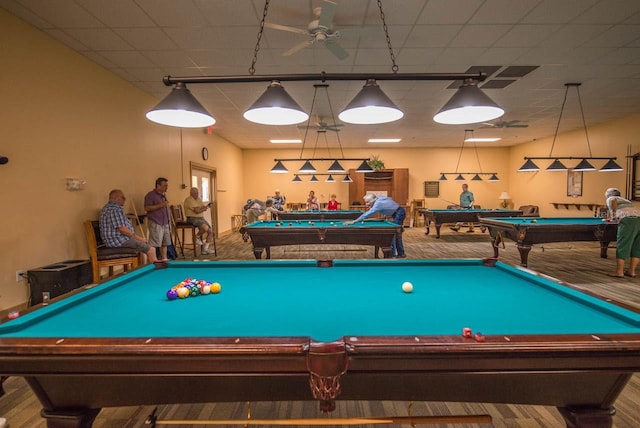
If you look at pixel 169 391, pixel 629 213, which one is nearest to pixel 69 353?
pixel 169 391

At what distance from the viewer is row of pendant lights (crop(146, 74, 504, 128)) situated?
1884mm

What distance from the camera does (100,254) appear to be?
13.5ft

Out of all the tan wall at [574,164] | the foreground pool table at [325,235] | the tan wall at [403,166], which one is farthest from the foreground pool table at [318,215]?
the tan wall at [574,164]

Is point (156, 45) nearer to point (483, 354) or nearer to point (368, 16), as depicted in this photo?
point (368, 16)

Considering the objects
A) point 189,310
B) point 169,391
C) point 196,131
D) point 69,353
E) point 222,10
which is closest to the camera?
point 69,353

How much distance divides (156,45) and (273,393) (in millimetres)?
4187

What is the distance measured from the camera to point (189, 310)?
1.53 metres

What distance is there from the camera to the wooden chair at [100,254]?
4.07 m

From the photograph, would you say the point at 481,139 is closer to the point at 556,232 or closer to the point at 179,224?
the point at 556,232

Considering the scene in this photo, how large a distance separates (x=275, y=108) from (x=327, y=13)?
1259 millimetres

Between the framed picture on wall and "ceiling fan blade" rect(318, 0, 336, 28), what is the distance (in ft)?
30.0

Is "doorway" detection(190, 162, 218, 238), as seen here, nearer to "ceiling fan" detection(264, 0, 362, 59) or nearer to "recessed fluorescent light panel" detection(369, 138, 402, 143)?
"recessed fluorescent light panel" detection(369, 138, 402, 143)

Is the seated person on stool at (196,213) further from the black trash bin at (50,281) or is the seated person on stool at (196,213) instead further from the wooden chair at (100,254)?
the black trash bin at (50,281)

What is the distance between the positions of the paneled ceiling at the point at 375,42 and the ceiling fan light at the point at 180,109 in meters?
1.54
